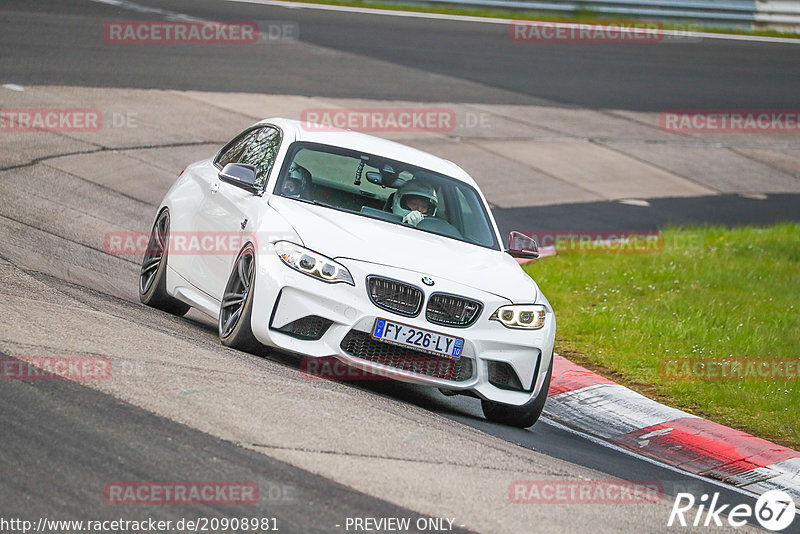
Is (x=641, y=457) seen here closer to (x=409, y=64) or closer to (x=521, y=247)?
(x=521, y=247)

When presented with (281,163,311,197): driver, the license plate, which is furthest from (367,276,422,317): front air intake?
(281,163,311,197): driver

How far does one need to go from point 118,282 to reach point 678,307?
554 centimetres

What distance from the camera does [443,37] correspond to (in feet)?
92.0

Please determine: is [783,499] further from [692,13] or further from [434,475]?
[692,13]

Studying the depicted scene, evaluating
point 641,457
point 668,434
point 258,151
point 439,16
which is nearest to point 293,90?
point 439,16

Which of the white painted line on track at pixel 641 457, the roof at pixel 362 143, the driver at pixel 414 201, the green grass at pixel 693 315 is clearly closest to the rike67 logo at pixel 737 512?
the white painted line on track at pixel 641 457

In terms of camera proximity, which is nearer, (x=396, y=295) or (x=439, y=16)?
(x=396, y=295)

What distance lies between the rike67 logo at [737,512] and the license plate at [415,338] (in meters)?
1.64

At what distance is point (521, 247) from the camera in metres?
8.60

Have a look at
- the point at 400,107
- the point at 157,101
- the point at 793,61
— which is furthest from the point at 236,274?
the point at 793,61

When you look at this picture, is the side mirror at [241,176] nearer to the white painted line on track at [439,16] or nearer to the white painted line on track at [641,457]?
the white painted line on track at [641,457]

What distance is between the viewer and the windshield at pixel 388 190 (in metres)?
8.45

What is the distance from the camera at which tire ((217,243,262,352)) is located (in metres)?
7.42

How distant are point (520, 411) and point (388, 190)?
2.10 metres
